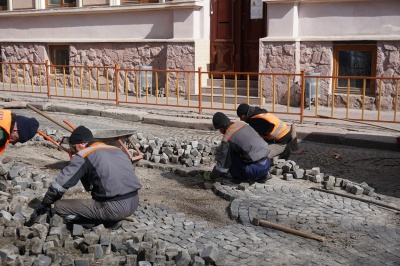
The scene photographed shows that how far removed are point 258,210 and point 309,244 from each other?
3.65 feet

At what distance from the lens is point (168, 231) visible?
6582mm

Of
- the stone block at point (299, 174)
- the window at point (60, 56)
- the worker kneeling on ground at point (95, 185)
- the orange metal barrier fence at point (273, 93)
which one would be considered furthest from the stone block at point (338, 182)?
the window at point (60, 56)

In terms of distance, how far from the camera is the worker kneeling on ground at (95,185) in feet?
20.6

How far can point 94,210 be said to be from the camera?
254 inches

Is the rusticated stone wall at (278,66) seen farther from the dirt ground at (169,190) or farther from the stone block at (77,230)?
A: the stone block at (77,230)

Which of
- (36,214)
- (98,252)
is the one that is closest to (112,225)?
(36,214)

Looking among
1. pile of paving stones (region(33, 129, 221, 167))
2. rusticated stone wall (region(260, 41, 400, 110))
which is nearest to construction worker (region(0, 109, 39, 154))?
pile of paving stones (region(33, 129, 221, 167))

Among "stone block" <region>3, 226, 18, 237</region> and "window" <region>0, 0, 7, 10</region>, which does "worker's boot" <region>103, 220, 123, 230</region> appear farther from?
"window" <region>0, 0, 7, 10</region>

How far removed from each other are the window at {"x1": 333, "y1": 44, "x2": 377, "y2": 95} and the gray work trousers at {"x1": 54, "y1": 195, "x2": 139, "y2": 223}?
26.8ft

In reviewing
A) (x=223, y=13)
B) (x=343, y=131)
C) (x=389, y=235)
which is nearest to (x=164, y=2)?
(x=223, y=13)

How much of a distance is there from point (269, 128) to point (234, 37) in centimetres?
662

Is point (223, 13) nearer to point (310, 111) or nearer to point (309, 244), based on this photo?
point (310, 111)

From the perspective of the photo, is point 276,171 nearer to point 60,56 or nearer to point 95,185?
point 95,185

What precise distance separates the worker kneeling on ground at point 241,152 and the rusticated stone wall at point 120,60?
6587 millimetres
